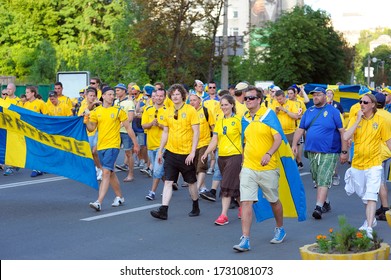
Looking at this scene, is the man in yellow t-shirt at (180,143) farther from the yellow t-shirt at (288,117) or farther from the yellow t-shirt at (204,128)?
the yellow t-shirt at (288,117)

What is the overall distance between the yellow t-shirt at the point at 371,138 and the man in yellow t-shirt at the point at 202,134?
3904 millimetres

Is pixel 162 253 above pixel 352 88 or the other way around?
the other way around

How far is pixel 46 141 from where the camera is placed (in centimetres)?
1440

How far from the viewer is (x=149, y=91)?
20.1 metres

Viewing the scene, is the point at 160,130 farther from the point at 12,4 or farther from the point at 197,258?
the point at 12,4

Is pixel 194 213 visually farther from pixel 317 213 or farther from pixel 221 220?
pixel 317 213

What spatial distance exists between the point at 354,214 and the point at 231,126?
8.02 ft

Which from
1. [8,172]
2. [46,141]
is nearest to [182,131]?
[46,141]

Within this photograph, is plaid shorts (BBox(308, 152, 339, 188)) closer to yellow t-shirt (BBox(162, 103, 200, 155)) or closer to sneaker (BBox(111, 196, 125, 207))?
yellow t-shirt (BBox(162, 103, 200, 155))

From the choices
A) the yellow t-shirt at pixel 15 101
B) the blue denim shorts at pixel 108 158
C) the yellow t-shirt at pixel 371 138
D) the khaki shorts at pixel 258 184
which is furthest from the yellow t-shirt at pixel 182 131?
the yellow t-shirt at pixel 15 101

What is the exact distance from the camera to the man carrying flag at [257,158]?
33.4ft

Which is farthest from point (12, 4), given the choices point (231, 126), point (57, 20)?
point (231, 126)

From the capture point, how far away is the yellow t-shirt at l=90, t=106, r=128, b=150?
13578 millimetres

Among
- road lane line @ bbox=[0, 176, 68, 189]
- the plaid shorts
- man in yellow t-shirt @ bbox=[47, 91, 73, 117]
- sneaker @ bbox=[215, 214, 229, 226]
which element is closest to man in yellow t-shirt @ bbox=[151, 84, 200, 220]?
sneaker @ bbox=[215, 214, 229, 226]
